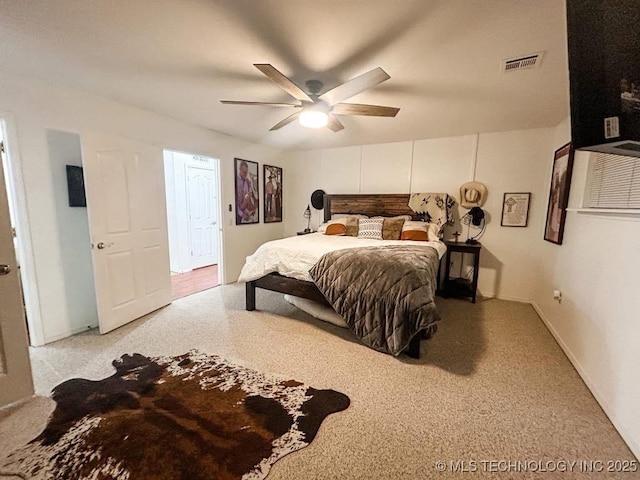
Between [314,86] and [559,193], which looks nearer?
[314,86]

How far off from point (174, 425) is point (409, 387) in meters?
1.55

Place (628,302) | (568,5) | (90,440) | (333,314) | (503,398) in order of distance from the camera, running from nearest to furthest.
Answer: (568,5), (90,440), (628,302), (503,398), (333,314)

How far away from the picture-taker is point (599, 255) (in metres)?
2.02

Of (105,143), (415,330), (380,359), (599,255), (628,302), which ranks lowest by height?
(380,359)

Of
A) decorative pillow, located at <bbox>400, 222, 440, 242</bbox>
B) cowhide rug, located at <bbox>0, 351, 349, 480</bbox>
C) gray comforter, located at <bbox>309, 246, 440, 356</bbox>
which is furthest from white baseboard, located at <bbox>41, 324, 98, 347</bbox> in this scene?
decorative pillow, located at <bbox>400, 222, 440, 242</bbox>

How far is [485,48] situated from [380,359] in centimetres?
247

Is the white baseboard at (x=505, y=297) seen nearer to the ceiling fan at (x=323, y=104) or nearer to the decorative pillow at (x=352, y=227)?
the decorative pillow at (x=352, y=227)

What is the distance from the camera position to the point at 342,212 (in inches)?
188

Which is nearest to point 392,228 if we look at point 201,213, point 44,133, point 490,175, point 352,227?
point 352,227

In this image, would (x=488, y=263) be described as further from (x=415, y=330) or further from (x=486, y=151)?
(x=415, y=330)

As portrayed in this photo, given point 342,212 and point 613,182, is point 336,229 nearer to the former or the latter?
point 342,212

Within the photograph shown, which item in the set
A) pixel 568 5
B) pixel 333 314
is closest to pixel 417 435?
pixel 333 314

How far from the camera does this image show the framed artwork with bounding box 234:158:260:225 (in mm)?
4387

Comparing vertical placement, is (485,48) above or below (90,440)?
above
